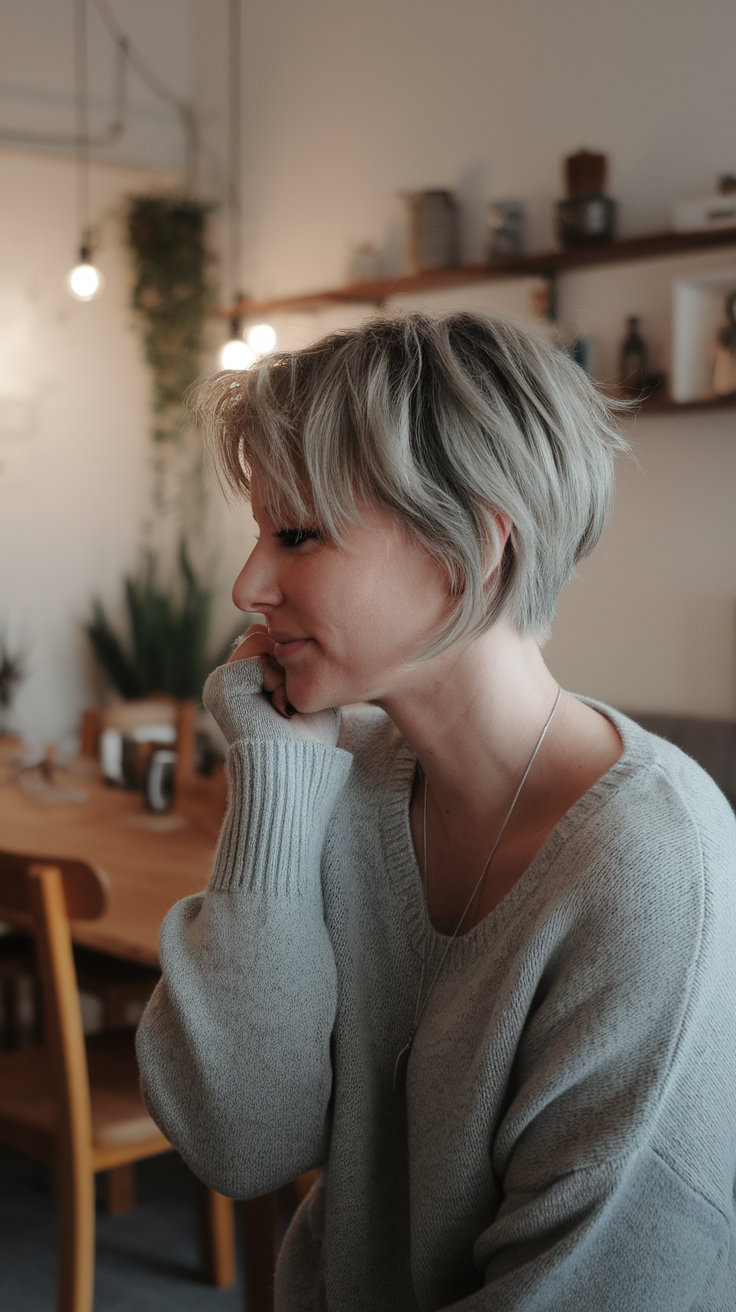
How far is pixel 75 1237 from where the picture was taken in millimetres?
1903

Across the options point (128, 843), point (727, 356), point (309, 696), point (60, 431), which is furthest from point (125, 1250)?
point (60, 431)

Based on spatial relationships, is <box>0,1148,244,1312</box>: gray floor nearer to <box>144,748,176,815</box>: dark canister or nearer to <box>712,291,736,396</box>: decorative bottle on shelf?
<box>144,748,176,815</box>: dark canister

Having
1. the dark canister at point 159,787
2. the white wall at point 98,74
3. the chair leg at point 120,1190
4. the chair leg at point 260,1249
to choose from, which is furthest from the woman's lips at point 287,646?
the white wall at point 98,74

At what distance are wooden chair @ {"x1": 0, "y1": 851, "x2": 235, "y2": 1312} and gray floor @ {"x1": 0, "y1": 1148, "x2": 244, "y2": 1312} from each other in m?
0.36

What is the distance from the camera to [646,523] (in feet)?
11.8

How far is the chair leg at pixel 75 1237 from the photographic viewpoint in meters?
1.89

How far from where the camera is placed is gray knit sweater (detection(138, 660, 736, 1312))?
83cm

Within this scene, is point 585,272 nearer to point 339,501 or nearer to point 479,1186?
point 339,501

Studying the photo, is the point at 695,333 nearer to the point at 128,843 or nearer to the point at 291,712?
the point at 128,843

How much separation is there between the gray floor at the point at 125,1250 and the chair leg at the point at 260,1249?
0.49 meters

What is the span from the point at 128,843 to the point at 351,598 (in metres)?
1.62

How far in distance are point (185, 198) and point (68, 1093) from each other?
12.8ft

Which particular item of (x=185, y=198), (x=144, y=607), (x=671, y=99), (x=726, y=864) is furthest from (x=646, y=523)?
(x=726, y=864)

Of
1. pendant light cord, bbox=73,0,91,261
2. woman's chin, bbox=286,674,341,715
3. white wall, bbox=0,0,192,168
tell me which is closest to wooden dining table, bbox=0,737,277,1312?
woman's chin, bbox=286,674,341,715
